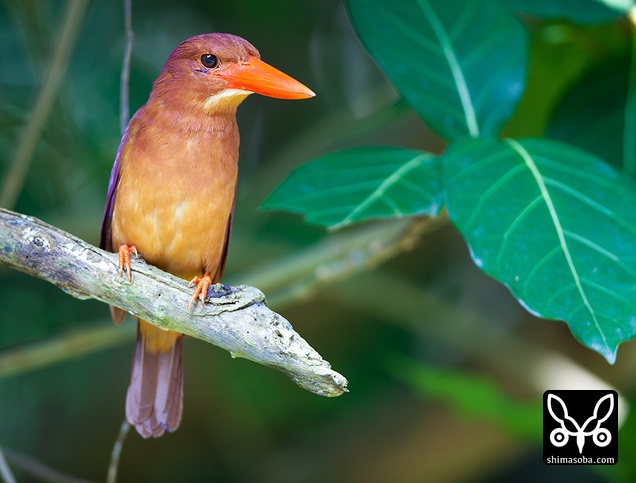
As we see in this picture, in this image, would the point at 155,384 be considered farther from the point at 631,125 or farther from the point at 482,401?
the point at 631,125

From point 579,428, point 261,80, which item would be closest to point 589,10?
point 261,80

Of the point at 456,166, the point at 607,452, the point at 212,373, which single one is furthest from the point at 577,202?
the point at 212,373

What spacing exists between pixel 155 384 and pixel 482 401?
3.79ft

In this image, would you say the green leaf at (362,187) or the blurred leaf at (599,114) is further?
the blurred leaf at (599,114)

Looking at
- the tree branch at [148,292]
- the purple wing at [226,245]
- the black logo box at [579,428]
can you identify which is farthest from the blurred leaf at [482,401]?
the tree branch at [148,292]

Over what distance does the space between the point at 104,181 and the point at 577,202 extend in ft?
8.38

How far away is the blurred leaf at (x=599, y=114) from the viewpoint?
9.09ft

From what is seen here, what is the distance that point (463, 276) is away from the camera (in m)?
4.11

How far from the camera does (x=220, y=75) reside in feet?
6.72

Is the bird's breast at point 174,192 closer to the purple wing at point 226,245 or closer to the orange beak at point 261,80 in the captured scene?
the purple wing at point 226,245

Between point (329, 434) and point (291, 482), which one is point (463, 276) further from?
point (291, 482)

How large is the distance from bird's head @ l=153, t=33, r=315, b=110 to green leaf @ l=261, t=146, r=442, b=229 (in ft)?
0.91

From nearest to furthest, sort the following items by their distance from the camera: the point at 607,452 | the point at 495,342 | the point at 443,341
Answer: the point at 607,452 < the point at 495,342 < the point at 443,341

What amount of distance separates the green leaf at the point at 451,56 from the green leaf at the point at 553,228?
11.3 inches
